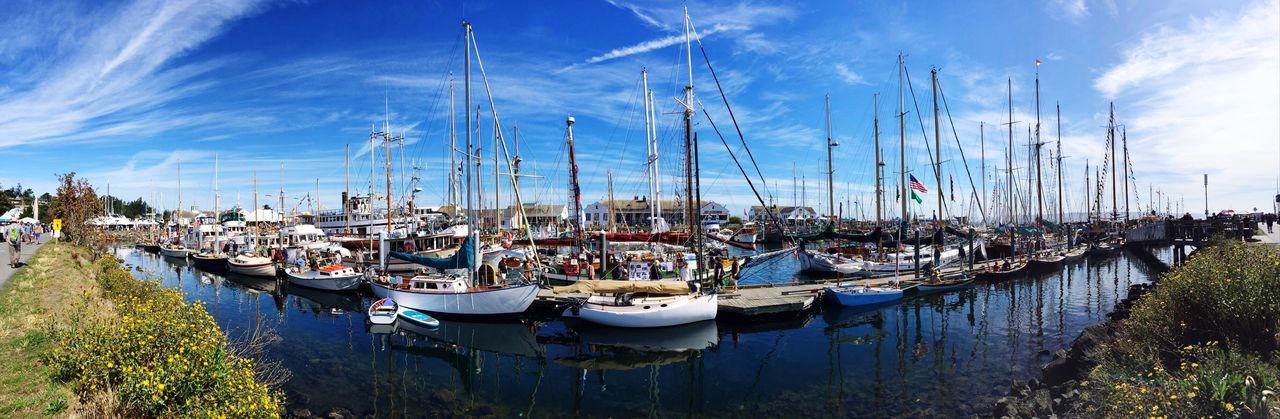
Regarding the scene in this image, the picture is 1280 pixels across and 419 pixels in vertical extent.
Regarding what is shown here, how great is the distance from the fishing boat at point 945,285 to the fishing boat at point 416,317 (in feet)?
91.8

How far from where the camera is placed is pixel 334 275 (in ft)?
118

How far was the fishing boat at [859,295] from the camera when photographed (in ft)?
94.2

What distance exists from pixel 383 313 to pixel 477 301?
14.0 ft

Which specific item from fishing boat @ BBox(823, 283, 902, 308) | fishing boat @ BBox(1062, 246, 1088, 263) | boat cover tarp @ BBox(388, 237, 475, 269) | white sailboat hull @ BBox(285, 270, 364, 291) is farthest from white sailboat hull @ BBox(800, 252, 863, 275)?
white sailboat hull @ BBox(285, 270, 364, 291)

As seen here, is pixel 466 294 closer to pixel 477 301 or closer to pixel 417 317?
pixel 477 301

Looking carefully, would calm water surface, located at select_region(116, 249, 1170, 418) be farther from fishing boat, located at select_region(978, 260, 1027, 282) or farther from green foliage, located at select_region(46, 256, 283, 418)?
fishing boat, located at select_region(978, 260, 1027, 282)

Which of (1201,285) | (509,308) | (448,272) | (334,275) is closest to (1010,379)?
(1201,285)

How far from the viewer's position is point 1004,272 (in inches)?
1533

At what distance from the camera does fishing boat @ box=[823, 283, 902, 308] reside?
2872 cm

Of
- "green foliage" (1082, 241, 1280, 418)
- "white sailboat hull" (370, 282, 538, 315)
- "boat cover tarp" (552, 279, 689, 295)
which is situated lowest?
"white sailboat hull" (370, 282, 538, 315)

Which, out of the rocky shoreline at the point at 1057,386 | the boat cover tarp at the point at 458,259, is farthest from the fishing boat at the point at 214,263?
the rocky shoreline at the point at 1057,386

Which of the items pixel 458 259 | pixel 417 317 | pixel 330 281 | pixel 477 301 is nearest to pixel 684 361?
pixel 477 301

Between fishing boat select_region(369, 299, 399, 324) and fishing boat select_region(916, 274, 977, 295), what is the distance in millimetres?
29779

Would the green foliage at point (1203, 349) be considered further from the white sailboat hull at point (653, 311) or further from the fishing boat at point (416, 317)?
the fishing boat at point (416, 317)
